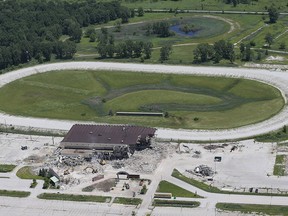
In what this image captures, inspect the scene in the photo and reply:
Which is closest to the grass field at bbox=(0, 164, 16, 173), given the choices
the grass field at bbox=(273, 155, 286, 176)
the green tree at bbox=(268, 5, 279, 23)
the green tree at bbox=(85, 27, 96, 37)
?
the grass field at bbox=(273, 155, 286, 176)

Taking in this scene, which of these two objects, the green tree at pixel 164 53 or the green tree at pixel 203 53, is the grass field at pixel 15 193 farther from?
the green tree at pixel 203 53

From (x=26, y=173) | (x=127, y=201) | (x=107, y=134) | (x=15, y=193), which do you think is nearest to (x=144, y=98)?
(x=107, y=134)

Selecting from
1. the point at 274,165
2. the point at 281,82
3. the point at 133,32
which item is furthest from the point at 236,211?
the point at 133,32

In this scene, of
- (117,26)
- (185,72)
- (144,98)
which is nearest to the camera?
(144,98)

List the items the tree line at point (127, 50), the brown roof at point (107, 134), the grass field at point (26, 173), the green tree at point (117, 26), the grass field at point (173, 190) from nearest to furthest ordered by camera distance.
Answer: the grass field at point (173, 190), the grass field at point (26, 173), the brown roof at point (107, 134), the tree line at point (127, 50), the green tree at point (117, 26)

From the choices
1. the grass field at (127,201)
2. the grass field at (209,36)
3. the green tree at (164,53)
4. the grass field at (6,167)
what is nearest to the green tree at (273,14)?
the grass field at (209,36)

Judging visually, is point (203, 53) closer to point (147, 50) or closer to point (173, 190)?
point (147, 50)
